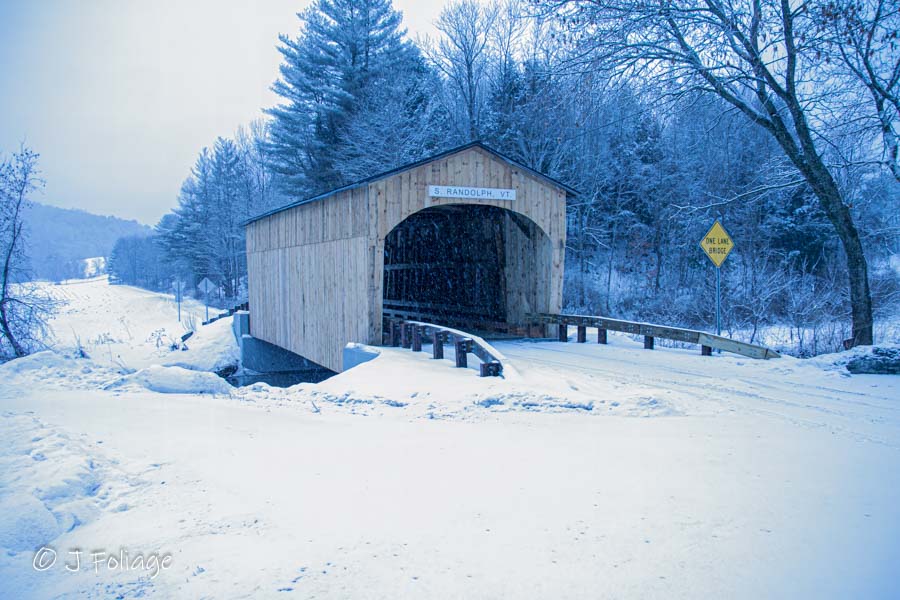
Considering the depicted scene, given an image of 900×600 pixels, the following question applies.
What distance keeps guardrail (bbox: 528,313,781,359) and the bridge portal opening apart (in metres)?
0.91

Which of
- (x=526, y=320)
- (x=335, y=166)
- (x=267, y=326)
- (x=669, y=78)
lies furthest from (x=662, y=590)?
(x=335, y=166)

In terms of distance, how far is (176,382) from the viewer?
7359 mm

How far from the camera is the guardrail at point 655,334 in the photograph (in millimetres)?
8211

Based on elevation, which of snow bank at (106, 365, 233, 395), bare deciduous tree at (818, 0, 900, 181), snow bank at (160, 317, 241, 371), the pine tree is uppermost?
the pine tree

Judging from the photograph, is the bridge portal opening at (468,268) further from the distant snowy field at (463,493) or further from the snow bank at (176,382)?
the snow bank at (176,382)

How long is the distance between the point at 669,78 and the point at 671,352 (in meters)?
4.25

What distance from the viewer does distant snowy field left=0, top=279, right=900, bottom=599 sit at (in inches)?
95.2

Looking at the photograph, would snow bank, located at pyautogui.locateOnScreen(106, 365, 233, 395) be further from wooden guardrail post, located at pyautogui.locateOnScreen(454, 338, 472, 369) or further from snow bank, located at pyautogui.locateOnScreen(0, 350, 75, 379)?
wooden guardrail post, located at pyautogui.locateOnScreen(454, 338, 472, 369)

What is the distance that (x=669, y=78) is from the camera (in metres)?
8.99

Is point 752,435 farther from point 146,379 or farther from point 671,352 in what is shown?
point 146,379

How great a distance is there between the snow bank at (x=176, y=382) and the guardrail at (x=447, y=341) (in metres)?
3.04

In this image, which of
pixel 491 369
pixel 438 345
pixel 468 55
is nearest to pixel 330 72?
pixel 468 55

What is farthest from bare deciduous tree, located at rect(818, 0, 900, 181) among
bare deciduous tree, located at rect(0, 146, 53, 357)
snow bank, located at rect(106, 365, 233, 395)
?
bare deciduous tree, located at rect(0, 146, 53, 357)

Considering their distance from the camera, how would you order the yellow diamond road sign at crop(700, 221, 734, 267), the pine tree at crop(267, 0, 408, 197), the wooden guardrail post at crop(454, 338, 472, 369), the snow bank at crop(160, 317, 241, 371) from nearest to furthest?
the wooden guardrail post at crop(454, 338, 472, 369), the yellow diamond road sign at crop(700, 221, 734, 267), the snow bank at crop(160, 317, 241, 371), the pine tree at crop(267, 0, 408, 197)
